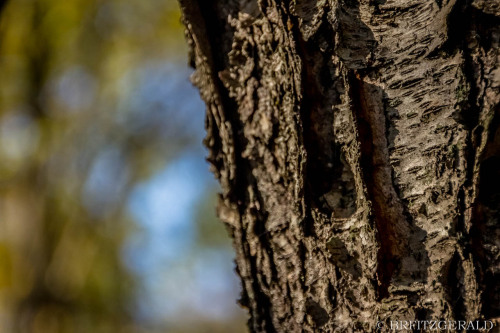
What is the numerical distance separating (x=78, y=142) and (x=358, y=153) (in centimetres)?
590

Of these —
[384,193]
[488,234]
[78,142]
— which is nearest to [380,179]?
[384,193]

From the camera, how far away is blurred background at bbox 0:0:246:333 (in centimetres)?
537

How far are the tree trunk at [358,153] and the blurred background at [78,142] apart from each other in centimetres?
429

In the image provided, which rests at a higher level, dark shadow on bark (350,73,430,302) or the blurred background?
the blurred background

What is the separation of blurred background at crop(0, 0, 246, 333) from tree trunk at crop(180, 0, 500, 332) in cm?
429

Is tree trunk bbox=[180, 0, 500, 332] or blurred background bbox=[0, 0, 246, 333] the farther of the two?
blurred background bbox=[0, 0, 246, 333]

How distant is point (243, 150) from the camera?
82cm

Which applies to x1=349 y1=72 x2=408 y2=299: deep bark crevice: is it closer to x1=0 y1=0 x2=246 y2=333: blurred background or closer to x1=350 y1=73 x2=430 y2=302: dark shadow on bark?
x1=350 y1=73 x2=430 y2=302: dark shadow on bark

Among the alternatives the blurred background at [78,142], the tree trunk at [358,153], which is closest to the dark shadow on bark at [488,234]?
the tree trunk at [358,153]

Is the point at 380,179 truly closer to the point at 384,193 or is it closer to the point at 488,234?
the point at 384,193

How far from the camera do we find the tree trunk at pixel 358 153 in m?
0.63

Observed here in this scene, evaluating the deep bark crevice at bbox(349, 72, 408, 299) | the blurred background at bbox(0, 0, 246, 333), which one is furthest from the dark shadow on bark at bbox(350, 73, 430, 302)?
the blurred background at bbox(0, 0, 246, 333)

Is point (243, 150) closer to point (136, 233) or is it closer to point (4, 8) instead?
point (4, 8)

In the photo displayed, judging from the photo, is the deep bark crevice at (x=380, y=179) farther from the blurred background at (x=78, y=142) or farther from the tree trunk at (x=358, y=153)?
the blurred background at (x=78, y=142)
